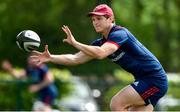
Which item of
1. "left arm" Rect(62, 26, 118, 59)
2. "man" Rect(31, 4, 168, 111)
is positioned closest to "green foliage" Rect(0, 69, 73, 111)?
"man" Rect(31, 4, 168, 111)

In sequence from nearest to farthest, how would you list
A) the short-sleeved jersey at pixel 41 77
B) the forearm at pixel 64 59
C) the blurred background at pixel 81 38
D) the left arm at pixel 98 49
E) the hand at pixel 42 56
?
the left arm at pixel 98 49 → the hand at pixel 42 56 → the forearm at pixel 64 59 → the short-sleeved jersey at pixel 41 77 → the blurred background at pixel 81 38

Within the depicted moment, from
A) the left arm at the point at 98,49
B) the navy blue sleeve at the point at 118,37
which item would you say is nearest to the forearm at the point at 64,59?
the left arm at the point at 98,49

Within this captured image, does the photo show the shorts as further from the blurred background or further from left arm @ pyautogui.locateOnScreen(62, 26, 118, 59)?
the blurred background

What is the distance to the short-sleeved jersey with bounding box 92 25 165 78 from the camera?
12.5 m

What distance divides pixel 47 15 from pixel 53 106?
8.08 metres

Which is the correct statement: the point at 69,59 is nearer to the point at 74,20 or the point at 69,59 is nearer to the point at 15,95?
the point at 15,95

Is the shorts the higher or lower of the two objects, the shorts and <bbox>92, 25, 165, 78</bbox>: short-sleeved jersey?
the lower

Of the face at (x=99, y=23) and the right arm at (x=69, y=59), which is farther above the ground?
the face at (x=99, y=23)

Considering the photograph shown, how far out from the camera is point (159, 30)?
32.5 m

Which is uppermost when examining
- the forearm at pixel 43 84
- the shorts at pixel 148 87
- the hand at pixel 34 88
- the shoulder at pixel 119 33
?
the shoulder at pixel 119 33

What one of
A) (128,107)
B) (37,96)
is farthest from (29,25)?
(128,107)

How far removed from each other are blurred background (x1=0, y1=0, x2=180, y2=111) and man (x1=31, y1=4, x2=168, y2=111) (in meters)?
7.40

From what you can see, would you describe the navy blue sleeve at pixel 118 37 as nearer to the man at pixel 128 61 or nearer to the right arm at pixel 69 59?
the man at pixel 128 61

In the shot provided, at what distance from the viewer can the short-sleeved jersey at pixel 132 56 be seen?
12531 mm
